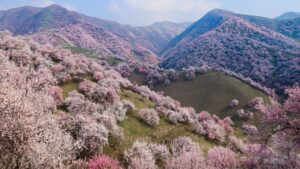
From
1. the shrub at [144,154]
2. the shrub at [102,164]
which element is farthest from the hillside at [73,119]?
the shrub at [102,164]

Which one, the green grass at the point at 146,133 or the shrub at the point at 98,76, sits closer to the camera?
the green grass at the point at 146,133

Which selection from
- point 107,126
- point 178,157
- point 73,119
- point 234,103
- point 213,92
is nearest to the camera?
point 178,157

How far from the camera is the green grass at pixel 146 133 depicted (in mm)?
39550

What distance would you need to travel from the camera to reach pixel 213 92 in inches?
5128

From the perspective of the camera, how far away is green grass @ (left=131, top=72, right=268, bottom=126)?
393ft

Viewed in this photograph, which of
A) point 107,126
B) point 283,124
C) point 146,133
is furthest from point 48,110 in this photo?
point 283,124

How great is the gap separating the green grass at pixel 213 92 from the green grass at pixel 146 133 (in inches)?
2243

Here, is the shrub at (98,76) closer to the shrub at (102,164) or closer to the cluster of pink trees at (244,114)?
the shrub at (102,164)

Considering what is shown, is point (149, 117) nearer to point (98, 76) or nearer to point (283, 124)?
point (98, 76)

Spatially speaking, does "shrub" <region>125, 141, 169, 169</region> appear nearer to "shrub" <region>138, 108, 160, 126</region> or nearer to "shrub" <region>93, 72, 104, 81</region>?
"shrub" <region>138, 108, 160, 126</region>

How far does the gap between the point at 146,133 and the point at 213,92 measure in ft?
281

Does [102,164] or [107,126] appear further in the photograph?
[107,126]

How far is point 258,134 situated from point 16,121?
48.4ft

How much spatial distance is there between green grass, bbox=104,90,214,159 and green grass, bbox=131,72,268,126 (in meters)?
57.0
